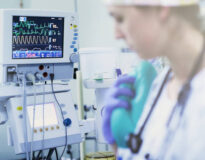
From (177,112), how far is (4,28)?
62.0 inches

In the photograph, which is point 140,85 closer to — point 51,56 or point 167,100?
point 167,100

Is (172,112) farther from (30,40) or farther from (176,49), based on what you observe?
(30,40)

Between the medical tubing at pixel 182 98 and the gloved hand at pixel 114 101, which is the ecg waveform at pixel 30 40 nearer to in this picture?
the gloved hand at pixel 114 101

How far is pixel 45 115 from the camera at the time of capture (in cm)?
231

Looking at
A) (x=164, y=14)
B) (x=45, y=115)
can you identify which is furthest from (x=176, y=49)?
(x=45, y=115)

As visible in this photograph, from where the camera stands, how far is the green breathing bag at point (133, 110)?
3.33 feet

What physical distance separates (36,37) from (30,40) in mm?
40

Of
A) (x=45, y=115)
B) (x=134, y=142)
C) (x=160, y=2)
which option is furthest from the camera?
(x=45, y=115)

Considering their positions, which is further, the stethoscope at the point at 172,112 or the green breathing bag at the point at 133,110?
the green breathing bag at the point at 133,110

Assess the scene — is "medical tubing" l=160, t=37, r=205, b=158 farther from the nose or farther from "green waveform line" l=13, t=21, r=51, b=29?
"green waveform line" l=13, t=21, r=51, b=29

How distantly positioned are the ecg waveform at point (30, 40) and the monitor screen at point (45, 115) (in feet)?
1.26

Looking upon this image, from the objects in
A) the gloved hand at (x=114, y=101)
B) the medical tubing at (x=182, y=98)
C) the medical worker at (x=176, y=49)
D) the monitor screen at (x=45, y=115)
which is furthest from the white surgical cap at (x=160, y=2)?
the monitor screen at (x=45, y=115)

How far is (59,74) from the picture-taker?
253 cm

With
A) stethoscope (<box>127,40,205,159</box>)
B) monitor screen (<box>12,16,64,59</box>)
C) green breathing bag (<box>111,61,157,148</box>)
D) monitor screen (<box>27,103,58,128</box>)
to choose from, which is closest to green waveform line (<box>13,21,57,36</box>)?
monitor screen (<box>12,16,64,59</box>)
